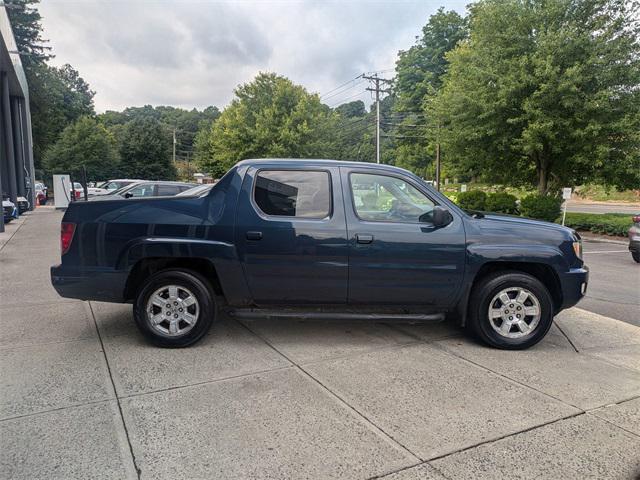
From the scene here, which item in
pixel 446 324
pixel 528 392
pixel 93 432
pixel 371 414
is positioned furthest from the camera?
pixel 446 324

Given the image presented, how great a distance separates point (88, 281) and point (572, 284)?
4.75m

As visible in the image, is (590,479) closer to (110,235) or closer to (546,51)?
(110,235)

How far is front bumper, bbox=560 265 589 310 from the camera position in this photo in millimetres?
4699

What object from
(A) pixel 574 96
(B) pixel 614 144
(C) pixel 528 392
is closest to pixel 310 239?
(C) pixel 528 392

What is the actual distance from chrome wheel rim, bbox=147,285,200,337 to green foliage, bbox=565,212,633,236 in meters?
16.9

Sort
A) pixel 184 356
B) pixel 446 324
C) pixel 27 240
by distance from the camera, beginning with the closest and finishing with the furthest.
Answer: pixel 184 356 → pixel 446 324 → pixel 27 240

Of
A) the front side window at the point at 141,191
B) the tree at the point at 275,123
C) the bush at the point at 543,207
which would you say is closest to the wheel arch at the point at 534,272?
the front side window at the point at 141,191

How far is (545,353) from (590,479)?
84.0 inches

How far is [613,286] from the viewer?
8469 millimetres

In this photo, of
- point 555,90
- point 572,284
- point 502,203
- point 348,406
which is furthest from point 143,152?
point 348,406

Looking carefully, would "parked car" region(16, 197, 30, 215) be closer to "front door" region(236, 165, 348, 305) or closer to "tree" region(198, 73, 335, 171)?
"tree" region(198, 73, 335, 171)

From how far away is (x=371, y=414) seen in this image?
132 inches

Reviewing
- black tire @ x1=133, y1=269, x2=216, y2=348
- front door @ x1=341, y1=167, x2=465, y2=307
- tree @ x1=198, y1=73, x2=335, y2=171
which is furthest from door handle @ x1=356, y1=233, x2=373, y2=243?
tree @ x1=198, y1=73, x2=335, y2=171

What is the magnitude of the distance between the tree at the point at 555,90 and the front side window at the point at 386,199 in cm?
1439
